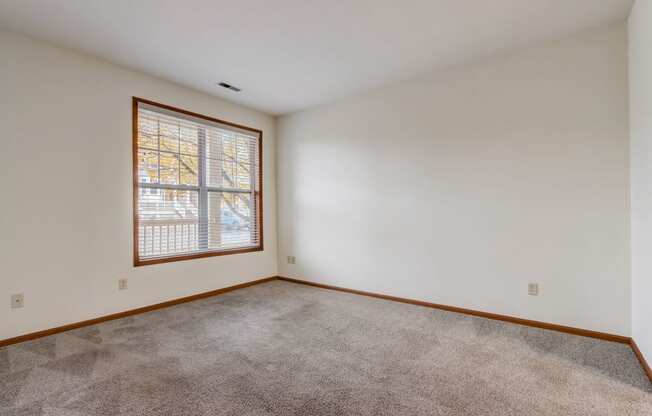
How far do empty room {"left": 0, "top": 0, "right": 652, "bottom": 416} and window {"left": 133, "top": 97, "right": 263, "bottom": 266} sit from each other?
0.03 m

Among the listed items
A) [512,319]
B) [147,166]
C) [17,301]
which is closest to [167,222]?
[147,166]

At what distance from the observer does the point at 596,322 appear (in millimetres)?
2688

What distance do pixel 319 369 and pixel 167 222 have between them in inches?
100

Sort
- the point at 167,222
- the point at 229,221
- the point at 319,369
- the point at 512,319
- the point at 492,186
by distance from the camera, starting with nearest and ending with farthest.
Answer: the point at 319,369, the point at 512,319, the point at 492,186, the point at 167,222, the point at 229,221

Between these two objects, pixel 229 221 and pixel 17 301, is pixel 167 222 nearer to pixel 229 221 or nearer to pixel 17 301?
pixel 229 221

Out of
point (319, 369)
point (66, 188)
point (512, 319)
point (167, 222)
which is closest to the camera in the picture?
point (319, 369)

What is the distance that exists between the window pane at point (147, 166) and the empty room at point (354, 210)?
1 centimetres

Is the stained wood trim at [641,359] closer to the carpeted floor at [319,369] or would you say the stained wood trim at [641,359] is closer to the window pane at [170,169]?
the carpeted floor at [319,369]

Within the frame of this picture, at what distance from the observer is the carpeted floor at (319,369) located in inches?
70.4

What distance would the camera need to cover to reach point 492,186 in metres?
3.18

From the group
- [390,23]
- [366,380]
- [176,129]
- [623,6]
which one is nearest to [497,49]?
[623,6]

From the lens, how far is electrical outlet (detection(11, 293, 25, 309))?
2639mm

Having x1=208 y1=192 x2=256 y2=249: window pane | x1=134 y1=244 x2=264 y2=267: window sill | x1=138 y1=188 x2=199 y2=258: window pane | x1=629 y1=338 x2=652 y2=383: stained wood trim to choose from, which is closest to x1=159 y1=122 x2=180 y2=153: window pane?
x1=138 y1=188 x2=199 y2=258: window pane

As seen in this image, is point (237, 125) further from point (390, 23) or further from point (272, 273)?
point (390, 23)
